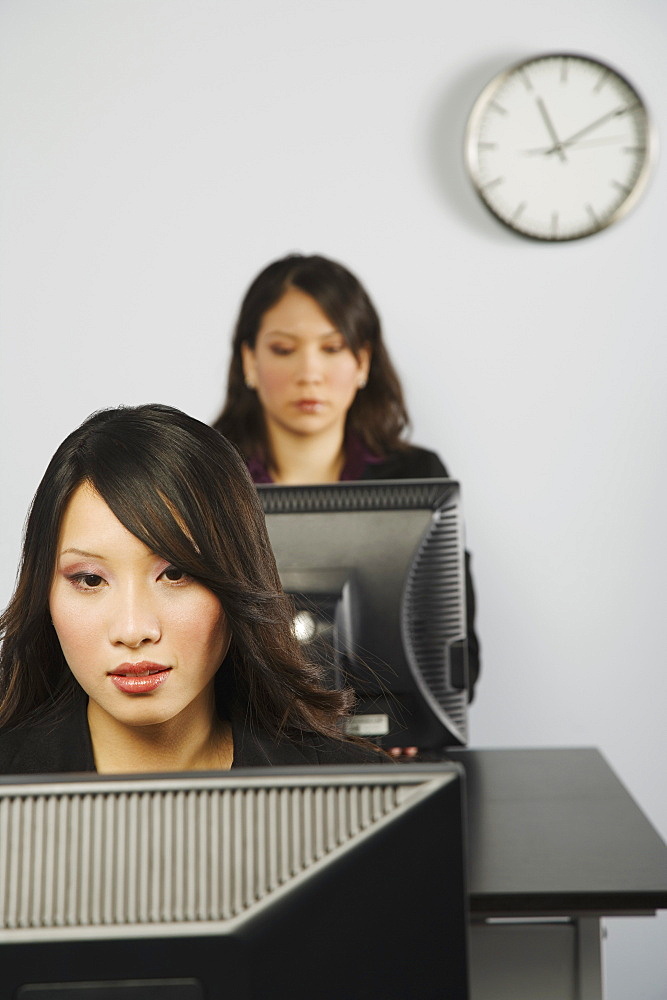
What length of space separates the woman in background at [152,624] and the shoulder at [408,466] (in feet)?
5.51

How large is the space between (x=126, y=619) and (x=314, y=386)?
1.99 metres

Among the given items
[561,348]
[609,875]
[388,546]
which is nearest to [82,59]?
[561,348]

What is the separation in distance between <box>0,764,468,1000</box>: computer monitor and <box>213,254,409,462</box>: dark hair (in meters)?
2.42

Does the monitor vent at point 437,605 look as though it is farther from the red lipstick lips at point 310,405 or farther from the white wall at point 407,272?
the white wall at point 407,272

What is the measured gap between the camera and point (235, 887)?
1.88 feet

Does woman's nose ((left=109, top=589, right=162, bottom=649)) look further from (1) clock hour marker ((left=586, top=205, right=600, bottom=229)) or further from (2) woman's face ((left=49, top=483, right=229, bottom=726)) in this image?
(1) clock hour marker ((left=586, top=205, right=600, bottom=229))

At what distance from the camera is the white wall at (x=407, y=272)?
3.17 meters

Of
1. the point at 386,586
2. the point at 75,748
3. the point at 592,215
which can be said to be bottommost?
the point at 75,748

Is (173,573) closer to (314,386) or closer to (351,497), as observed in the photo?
(351,497)

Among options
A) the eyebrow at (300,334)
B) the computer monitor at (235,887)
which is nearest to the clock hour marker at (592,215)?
the eyebrow at (300,334)

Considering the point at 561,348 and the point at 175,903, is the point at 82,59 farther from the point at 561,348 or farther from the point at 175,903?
the point at 175,903

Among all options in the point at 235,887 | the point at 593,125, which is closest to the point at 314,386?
the point at 593,125

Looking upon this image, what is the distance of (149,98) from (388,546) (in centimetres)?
205

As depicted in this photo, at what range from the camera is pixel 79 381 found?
325cm
